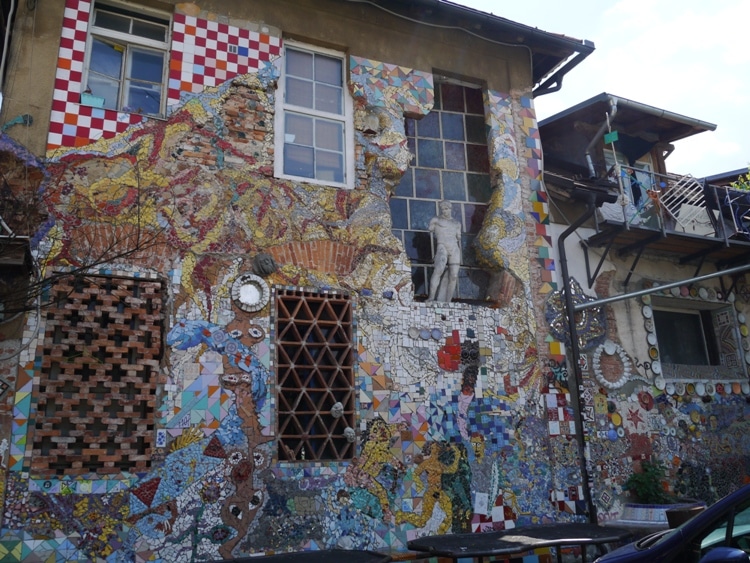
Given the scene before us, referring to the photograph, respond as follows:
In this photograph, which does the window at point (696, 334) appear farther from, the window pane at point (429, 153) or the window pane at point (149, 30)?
the window pane at point (149, 30)

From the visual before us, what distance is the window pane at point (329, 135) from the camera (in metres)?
9.41

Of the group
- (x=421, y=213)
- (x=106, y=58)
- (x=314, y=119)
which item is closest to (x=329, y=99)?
A: (x=314, y=119)

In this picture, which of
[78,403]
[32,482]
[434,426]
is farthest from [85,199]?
[434,426]

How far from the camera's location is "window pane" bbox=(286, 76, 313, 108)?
31.0ft

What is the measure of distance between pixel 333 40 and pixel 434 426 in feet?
17.7

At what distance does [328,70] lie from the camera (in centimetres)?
983

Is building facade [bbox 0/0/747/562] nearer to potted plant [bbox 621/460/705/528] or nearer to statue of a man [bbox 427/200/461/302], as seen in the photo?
statue of a man [bbox 427/200/461/302]

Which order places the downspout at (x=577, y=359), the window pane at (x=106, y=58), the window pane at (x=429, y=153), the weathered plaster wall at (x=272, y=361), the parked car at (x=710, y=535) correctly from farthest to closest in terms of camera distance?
the window pane at (x=429, y=153)
the downspout at (x=577, y=359)
the window pane at (x=106, y=58)
the weathered plaster wall at (x=272, y=361)
the parked car at (x=710, y=535)

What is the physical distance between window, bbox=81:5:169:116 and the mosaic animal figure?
2670 millimetres

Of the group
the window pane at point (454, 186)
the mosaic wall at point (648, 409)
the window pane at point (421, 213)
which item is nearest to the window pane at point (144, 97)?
the window pane at point (421, 213)

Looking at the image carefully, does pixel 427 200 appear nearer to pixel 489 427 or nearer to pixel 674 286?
pixel 489 427

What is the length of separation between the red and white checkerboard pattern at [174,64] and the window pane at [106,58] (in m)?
0.19

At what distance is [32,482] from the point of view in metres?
6.79

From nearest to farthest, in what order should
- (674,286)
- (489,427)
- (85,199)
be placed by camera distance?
(85,199) < (489,427) < (674,286)
